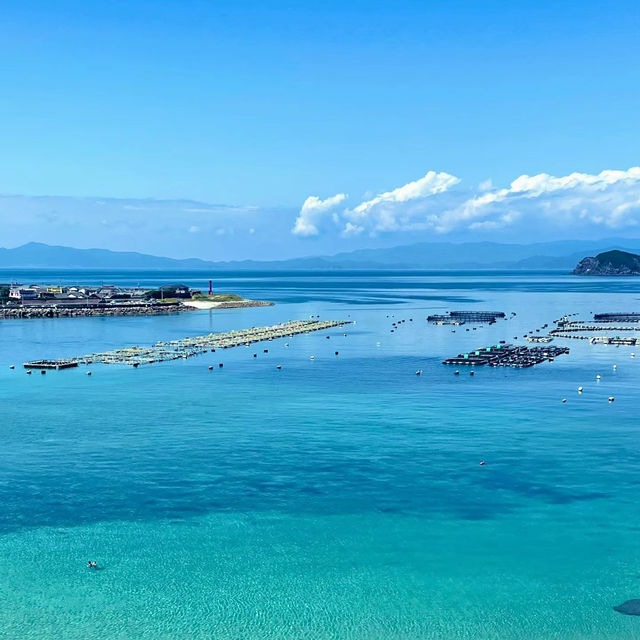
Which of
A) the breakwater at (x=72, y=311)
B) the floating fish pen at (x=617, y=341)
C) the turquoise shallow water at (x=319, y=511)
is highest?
the breakwater at (x=72, y=311)

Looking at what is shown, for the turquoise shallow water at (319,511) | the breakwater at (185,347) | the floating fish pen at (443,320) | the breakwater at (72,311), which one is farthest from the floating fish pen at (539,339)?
the breakwater at (72,311)

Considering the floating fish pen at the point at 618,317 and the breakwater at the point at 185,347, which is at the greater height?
the floating fish pen at the point at 618,317

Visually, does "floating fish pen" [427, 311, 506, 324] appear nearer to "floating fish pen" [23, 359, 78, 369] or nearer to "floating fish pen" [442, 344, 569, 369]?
"floating fish pen" [442, 344, 569, 369]

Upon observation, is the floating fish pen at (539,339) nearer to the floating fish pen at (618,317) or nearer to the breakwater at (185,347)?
the floating fish pen at (618,317)

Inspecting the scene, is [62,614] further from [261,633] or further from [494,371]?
[494,371]

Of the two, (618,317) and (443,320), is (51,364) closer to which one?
(443,320)

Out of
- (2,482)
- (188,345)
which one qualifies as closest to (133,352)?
(188,345)

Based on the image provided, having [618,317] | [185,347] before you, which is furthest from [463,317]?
[185,347]
